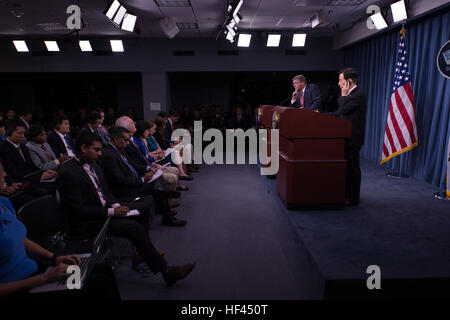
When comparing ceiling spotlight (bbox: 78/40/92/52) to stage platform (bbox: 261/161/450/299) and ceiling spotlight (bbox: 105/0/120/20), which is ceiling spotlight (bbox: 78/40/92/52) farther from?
stage platform (bbox: 261/161/450/299)

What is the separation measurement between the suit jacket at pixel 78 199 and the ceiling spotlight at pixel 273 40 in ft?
22.8

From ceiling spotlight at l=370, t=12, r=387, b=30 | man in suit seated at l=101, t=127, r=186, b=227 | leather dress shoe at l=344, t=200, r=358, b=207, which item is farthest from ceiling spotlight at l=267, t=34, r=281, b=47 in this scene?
man in suit seated at l=101, t=127, r=186, b=227

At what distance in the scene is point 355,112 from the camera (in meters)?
3.73

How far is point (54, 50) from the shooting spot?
896cm

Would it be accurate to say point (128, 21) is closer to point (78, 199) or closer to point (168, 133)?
point (168, 133)

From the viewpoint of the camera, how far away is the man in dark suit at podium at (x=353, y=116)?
3691 mm

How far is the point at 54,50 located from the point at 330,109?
26.2 ft

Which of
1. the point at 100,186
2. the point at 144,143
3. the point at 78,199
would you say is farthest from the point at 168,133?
the point at 78,199

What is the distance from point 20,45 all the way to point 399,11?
9.28 m

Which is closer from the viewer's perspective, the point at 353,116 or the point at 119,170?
the point at 119,170

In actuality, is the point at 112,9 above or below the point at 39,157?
above

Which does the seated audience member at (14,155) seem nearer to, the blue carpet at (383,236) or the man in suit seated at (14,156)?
the man in suit seated at (14,156)

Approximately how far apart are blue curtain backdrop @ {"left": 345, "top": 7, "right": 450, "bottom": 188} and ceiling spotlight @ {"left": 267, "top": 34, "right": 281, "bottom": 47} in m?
2.44

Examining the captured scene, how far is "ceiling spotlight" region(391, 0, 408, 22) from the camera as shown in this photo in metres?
5.38
